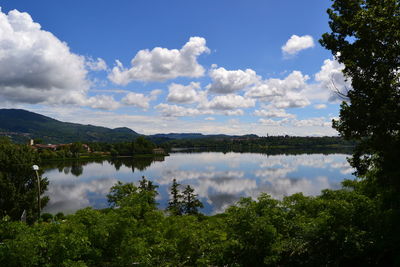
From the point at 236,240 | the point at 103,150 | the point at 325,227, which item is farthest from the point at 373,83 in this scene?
the point at 103,150

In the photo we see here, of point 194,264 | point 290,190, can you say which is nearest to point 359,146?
point 194,264

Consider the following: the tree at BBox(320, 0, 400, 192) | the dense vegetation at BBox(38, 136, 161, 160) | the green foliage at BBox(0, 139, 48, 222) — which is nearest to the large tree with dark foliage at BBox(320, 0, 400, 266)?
the tree at BBox(320, 0, 400, 192)

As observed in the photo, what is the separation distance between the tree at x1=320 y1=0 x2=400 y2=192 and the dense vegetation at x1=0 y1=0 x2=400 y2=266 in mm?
29

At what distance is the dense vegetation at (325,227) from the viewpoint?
28.6 ft

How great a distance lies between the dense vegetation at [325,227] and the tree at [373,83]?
29 millimetres

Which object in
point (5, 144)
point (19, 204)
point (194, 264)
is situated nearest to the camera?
point (194, 264)

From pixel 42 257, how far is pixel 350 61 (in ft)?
39.0

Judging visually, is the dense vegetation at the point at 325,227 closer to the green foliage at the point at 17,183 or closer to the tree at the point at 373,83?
the tree at the point at 373,83

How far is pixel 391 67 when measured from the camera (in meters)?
9.10

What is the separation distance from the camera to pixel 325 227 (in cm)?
997

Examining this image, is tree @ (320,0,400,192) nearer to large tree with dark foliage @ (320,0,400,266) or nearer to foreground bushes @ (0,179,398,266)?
large tree with dark foliage @ (320,0,400,266)

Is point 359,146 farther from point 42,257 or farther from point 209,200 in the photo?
point 209,200

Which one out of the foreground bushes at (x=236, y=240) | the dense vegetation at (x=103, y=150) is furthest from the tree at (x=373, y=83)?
the dense vegetation at (x=103, y=150)

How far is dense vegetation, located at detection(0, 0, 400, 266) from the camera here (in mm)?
8703
